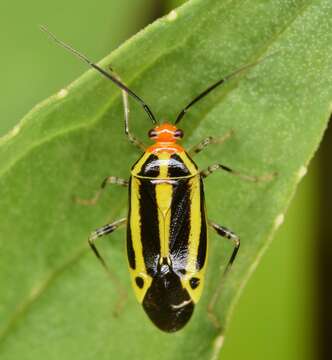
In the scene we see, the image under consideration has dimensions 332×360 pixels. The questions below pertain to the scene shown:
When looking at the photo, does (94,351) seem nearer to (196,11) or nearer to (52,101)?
(52,101)

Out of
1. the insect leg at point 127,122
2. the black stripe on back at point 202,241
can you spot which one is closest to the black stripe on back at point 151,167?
the insect leg at point 127,122

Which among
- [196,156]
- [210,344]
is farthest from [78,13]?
[210,344]

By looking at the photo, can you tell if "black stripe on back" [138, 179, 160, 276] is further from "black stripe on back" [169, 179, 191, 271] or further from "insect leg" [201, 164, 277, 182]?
"insect leg" [201, 164, 277, 182]

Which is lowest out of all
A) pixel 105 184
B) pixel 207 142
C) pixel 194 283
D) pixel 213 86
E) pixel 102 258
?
pixel 194 283

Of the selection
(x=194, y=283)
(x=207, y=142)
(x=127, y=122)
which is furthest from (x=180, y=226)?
(x=127, y=122)

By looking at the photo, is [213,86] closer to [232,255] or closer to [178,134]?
[178,134]

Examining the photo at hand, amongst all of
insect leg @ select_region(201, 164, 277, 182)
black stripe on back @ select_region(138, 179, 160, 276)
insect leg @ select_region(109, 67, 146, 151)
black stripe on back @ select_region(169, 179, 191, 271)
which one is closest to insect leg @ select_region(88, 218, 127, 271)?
black stripe on back @ select_region(138, 179, 160, 276)
